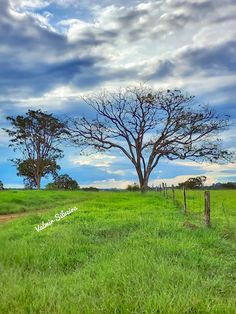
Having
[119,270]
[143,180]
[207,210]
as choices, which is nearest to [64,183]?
[143,180]

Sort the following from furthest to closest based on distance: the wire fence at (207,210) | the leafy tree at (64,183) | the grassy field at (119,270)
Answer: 1. the leafy tree at (64,183)
2. the wire fence at (207,210)
3. the grassy field at (119,270)

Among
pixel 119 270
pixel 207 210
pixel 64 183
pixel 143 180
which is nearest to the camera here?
pixel 119 270

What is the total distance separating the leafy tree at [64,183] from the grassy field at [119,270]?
45806mm

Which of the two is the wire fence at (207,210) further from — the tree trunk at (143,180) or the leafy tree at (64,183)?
the leafy tree at (64,183)

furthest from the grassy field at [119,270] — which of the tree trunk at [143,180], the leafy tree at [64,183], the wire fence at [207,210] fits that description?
the leafy tree at [64,183]

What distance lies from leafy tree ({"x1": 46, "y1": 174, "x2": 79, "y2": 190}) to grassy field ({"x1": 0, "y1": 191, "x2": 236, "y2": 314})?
45806mm

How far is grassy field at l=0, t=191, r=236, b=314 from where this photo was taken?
5.74m

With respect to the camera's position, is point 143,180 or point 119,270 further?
point 143,180

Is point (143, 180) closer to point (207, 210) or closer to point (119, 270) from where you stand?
A: point (207, 210)

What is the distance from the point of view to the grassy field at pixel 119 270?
574 centimetres

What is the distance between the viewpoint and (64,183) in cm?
5972

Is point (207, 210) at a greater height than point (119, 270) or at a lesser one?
greater

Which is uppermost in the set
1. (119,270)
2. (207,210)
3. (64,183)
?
(64,183)

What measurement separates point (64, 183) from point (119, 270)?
52947 mm
